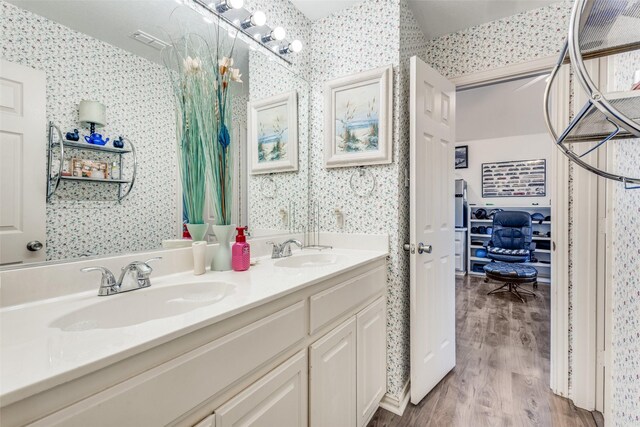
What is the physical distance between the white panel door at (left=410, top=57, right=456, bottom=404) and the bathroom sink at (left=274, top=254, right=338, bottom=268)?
18.7 inches

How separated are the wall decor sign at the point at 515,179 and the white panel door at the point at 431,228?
3.50 meters

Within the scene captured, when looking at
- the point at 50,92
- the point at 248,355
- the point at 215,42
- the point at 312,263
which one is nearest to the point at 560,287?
the point at 312,263

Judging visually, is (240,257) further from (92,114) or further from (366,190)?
(366,190)

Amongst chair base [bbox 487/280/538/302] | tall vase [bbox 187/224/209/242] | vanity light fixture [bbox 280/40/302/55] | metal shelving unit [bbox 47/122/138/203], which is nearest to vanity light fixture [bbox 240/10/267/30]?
vanity light fixture [bbox 280/40/302/55]

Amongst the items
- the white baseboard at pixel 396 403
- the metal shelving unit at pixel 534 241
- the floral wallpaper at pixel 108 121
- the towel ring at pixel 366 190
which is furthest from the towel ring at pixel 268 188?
the metal shelving unit at pixel 534 241

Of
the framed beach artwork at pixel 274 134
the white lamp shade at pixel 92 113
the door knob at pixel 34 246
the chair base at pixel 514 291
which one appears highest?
the framed beach artwork at pixel 274 134

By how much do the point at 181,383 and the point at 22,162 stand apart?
772 millimetres

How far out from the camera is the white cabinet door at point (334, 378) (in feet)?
3.78

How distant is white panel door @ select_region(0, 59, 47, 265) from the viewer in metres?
0.82

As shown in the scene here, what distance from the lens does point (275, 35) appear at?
175cm

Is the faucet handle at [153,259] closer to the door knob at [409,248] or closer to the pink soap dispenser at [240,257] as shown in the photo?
the pink soap dispenser at [240,257]

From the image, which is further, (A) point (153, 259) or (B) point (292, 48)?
(B) point (292, 48)

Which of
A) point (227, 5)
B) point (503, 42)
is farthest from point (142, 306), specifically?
point (503, 42)

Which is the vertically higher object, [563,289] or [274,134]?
[274,134]
